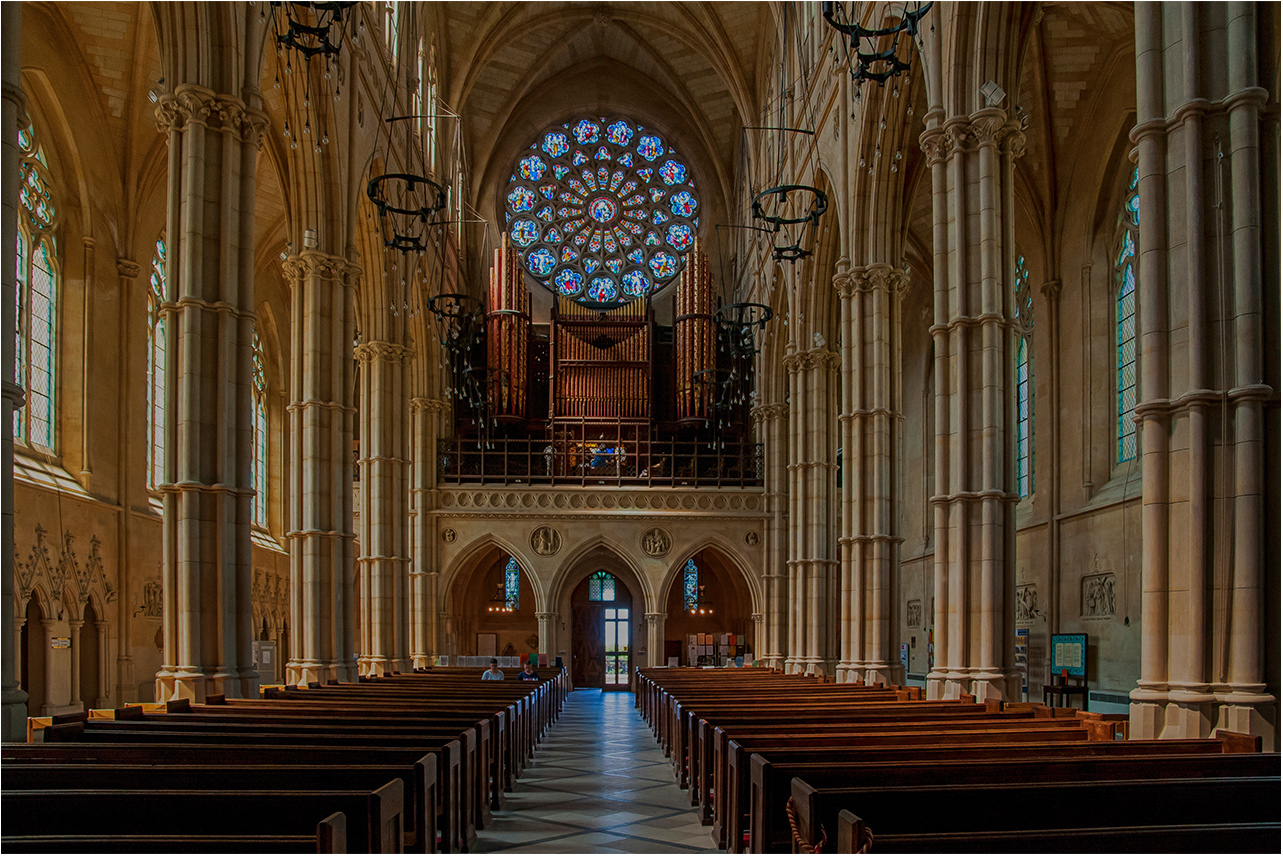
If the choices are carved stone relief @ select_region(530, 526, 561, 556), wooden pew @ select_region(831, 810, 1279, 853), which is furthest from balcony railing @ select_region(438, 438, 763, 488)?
wooden pew @ select_region(831, 810, 1279, 853)

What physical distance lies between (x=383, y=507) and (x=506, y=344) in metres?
9.52

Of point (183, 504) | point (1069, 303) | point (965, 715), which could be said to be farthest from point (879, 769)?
point (1069, 303)

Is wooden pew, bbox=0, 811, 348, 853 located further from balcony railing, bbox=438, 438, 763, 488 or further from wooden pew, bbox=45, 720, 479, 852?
balcony railing, bbox=438, 438, 763, 488

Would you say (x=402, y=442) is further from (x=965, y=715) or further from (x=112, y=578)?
(x=965, y=715)

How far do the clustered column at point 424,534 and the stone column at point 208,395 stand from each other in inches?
640

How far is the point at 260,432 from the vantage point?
102ft

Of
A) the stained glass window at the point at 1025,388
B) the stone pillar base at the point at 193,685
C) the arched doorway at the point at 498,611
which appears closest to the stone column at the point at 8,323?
the stone pillar base at the point at 193,685

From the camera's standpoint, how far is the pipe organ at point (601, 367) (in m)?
33.2

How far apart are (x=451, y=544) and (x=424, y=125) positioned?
11.0 m

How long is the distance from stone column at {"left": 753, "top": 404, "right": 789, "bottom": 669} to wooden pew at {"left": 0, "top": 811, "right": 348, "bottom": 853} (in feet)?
87.3

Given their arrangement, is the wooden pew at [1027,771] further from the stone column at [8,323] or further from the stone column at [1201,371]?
the stone column at [8,323]

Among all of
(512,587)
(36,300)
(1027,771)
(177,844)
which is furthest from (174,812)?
(512,587)

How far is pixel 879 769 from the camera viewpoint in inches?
215

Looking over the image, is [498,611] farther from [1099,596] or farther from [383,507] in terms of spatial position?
[1099,596]
